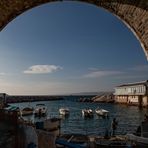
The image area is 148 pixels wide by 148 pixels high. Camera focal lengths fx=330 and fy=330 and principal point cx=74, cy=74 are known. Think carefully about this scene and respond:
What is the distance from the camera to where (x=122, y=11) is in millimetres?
7426

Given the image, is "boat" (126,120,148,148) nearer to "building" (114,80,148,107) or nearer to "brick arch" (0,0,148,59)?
"brick arch" (0,0,148,59)

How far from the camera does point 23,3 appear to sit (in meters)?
7.09

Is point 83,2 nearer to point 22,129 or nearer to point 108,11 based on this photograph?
point 108,11

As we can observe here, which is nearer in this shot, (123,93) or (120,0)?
(120,0)

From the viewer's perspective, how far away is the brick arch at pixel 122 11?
6.84 meters

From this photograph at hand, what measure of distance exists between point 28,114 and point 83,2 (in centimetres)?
3995

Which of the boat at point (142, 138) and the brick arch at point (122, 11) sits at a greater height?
the brick arch at point (122, 11)

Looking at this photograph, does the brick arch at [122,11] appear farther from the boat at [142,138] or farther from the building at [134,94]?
the building at [134,94]

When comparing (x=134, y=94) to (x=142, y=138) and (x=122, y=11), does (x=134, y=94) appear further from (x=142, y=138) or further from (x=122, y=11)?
(x=122, y=11)

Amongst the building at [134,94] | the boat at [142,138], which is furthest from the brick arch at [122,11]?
the building at [134,94]

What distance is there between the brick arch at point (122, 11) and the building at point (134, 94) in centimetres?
5033

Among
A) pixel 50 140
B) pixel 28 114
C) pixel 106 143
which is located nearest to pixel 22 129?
pixel 50 140

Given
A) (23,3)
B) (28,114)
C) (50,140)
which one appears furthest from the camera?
(28,114)

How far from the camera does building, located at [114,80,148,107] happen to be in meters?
61.5
